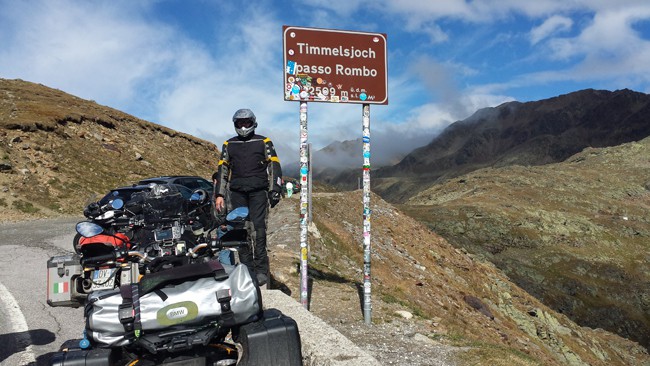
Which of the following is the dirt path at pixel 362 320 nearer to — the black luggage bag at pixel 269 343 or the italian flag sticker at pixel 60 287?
the black luggage bag at pixel 269 343

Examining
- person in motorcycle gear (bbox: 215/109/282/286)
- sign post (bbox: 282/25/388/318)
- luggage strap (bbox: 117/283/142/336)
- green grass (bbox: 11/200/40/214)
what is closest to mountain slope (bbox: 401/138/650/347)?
green grass (bbox: 11/200/40/214)

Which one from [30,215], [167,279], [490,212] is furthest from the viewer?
A: [490,212]

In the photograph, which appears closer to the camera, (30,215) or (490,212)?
(30,215)

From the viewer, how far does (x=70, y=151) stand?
36375 mm

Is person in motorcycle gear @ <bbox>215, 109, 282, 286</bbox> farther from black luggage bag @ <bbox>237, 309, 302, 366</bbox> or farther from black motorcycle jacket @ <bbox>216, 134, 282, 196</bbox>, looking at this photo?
black luggage bag @ <bbox>237, 309, 302, 366</bbox>

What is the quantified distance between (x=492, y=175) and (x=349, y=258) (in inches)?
5030

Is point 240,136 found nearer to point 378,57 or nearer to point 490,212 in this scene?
point 378,57

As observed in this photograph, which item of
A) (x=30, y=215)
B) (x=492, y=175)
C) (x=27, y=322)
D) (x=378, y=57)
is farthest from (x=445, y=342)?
(x=492, y=175)

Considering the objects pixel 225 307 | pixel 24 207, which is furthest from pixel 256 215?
pixel 24 207

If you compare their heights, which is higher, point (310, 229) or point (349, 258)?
point (310, 229)

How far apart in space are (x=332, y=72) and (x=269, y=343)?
467cm

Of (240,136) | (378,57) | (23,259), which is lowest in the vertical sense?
(23,259)

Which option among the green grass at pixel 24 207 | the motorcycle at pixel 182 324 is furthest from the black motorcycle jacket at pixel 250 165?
the green grass at pixel 24 207

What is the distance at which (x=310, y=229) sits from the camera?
1535 centimetres
